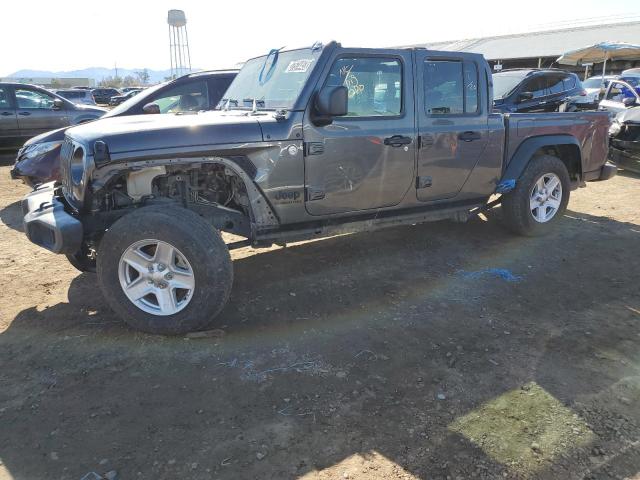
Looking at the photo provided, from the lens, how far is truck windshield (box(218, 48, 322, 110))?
3994 mm

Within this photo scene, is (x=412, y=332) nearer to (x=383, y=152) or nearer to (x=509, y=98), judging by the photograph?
(x=383, y=152)

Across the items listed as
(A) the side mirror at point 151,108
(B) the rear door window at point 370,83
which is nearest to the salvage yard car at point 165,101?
(A) the side mirror at point 151,108

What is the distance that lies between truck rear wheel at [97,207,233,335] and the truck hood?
0.46m

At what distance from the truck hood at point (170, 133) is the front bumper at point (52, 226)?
530 mm

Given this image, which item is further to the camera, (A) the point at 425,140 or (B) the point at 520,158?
(B) the point at 520,158

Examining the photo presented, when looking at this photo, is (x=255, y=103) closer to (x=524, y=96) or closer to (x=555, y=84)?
(x=524, y=96)

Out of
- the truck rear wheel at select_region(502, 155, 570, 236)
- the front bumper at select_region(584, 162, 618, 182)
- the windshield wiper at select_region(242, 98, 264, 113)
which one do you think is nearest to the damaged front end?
the front bumper at select_region(584, 162, 618, 182)

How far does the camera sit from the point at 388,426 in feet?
8.61

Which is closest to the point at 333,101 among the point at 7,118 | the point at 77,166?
the point at 77,166

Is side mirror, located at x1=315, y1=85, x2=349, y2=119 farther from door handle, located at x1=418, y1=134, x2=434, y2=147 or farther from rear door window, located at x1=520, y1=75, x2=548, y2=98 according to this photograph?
rear door window, located at x1=520, y1=75, x2=548, y2=98

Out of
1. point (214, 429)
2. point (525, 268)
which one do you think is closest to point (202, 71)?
point (525, 268)

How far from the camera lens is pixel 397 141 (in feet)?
14.1

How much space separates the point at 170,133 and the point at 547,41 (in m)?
39.4

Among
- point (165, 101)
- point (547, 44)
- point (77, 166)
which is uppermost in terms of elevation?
point (547, 44)
